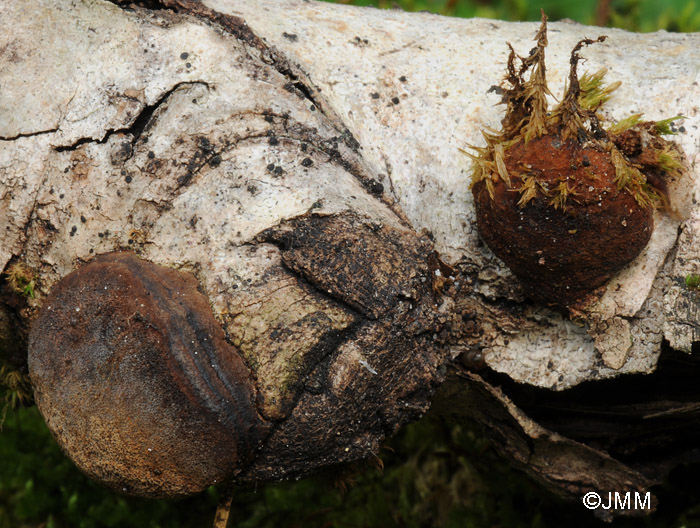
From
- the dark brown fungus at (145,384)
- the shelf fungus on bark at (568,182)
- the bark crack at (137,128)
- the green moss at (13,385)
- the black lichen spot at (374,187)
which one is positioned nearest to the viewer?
the dark brown fungus at (145,384)

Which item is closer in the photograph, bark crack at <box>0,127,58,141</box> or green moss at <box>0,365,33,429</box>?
bark crack at <box>0,127,58,141</box>

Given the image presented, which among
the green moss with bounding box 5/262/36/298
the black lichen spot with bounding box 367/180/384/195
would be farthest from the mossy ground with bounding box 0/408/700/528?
the black lichen spot with bounding box 367/180/384/195

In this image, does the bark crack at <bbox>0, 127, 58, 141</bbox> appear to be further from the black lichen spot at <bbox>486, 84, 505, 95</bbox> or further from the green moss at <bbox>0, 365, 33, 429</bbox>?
the black lichen spot at <bbox>486, 84, 505, 95</bbox>

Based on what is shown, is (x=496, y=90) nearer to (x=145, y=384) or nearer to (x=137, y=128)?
(x=137, y=128)

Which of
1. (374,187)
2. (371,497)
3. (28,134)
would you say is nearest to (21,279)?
(28,134)

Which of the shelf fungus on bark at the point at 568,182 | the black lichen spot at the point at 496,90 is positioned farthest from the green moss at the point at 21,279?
the black lichen spot at the point at 496,90

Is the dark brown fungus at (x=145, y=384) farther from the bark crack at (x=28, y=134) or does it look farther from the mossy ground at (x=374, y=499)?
the mossy ground at (x=374, y=499)
